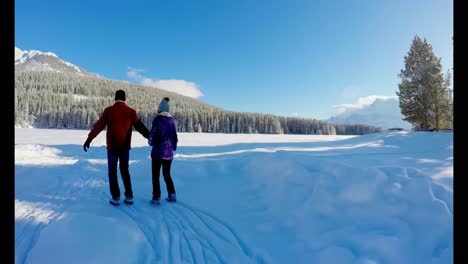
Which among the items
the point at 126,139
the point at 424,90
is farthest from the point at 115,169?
the point at 424,90

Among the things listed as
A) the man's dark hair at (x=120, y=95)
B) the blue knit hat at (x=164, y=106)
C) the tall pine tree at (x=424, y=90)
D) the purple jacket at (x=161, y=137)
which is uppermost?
the tall pine tree at (x=424, y=90)

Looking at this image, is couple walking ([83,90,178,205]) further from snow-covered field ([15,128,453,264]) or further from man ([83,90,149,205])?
snow-covered field ([15,128,453,264])

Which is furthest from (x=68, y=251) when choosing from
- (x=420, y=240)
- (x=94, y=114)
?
(x=94, y=114)

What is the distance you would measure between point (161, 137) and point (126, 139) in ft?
2.37

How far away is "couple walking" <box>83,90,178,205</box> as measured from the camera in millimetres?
5078

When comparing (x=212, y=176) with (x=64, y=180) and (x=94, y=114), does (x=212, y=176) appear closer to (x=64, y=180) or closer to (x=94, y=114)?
(x=64, y=180)

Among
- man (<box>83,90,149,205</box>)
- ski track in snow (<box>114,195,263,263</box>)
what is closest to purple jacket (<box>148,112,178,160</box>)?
man (<box>83,90,149,205</box>)

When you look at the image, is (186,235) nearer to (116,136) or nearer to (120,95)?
(116,136)

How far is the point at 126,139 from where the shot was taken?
520 centimetres

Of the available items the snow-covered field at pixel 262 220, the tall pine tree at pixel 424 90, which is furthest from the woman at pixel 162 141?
the tall pine tree at pixel 424 90

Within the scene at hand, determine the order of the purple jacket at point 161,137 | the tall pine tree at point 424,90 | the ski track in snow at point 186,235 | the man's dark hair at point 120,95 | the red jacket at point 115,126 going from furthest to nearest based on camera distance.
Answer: the tall pine tree at point 424,90, the purple jacket at point 161,137, the man's dark hair at point 120,95, the red jacket at point 115,126, the ski track in snow at point 186,235

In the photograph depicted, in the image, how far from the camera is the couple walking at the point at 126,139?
16.7 ft

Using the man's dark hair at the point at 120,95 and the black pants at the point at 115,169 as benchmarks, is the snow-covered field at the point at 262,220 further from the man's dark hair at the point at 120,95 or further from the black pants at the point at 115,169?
the man's dark hair at the point at 120,95

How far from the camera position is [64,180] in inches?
269
